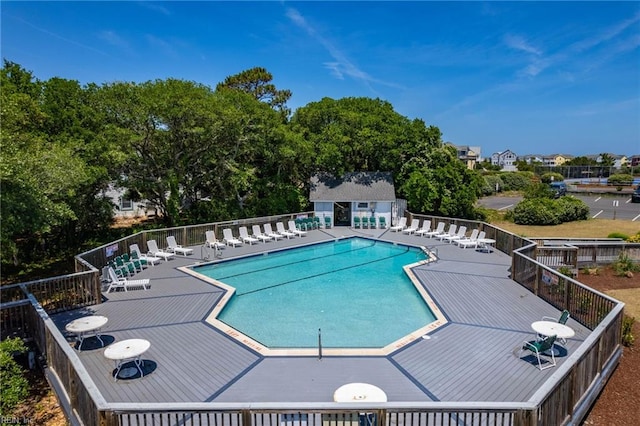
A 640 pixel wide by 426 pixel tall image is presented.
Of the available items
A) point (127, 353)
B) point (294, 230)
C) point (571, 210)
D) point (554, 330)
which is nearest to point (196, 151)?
point (294, 230)

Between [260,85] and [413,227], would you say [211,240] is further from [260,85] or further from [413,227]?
[260,85]

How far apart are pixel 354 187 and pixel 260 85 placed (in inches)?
772

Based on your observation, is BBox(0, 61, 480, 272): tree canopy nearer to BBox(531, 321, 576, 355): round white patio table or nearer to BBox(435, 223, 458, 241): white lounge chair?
BBox(435, 223, 458, 241): white lounge chair

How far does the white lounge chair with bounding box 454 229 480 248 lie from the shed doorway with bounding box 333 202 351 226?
847 cm

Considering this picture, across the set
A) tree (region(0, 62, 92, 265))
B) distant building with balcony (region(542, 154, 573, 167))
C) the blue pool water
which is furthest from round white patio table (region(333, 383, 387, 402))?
distant building with balcony (region(542, 154, 573, 167))

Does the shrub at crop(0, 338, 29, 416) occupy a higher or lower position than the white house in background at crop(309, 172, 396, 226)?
lower

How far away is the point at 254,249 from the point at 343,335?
9695 mm

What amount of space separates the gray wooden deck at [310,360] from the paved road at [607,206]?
26.1 metres

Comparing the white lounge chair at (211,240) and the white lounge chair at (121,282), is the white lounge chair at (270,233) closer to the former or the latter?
the white lounge chair at (211,240)

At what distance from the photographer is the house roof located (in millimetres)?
23406

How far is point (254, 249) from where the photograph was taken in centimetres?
1831

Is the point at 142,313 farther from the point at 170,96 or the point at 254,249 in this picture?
the point at 170,96

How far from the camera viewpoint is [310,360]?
25.9 feet

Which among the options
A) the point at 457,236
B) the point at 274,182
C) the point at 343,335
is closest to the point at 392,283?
the point at 343,335
